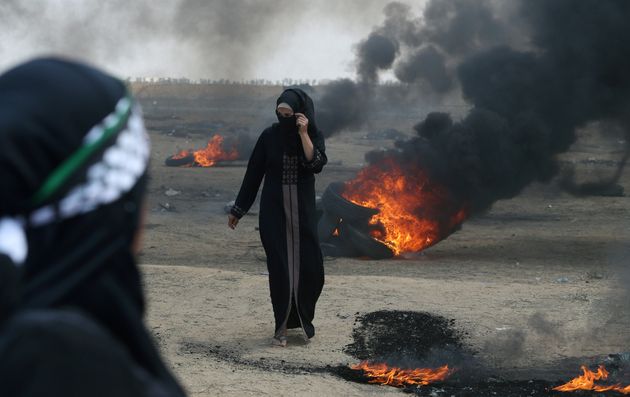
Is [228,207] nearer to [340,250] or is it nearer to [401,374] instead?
[340,250]

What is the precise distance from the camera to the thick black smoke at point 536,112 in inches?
530

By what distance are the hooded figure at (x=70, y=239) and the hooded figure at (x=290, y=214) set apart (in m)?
5.27

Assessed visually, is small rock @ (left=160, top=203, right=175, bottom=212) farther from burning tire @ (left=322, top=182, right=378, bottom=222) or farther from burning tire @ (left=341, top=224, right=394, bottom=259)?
burning tire @ (left=341, top=224, right=394, bottom=259)

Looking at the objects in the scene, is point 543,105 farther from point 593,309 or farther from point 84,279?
point 84,279

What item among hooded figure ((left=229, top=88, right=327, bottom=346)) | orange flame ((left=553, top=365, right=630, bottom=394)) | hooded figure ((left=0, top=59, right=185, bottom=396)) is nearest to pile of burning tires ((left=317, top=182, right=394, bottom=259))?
hooded figure ((left=229, top=88, right=327, bottom=346))

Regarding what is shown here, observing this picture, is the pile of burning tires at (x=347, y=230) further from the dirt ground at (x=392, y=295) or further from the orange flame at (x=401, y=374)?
the orange flame at (x=401, y=374)

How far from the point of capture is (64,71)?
1284 millimetres

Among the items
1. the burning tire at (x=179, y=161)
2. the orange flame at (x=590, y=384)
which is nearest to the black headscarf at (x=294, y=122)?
the orange flame at (x=590, y=384)

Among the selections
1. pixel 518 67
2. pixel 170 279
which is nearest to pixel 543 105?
pixel 518 67

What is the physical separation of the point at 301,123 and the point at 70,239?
17.4 ft

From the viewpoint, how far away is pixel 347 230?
12141mm

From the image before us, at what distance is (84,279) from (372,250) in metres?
10.8

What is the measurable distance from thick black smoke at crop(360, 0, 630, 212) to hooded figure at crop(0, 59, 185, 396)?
471 inches

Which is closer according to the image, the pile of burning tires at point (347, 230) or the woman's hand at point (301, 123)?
the woman's hand at point (301, 123)
